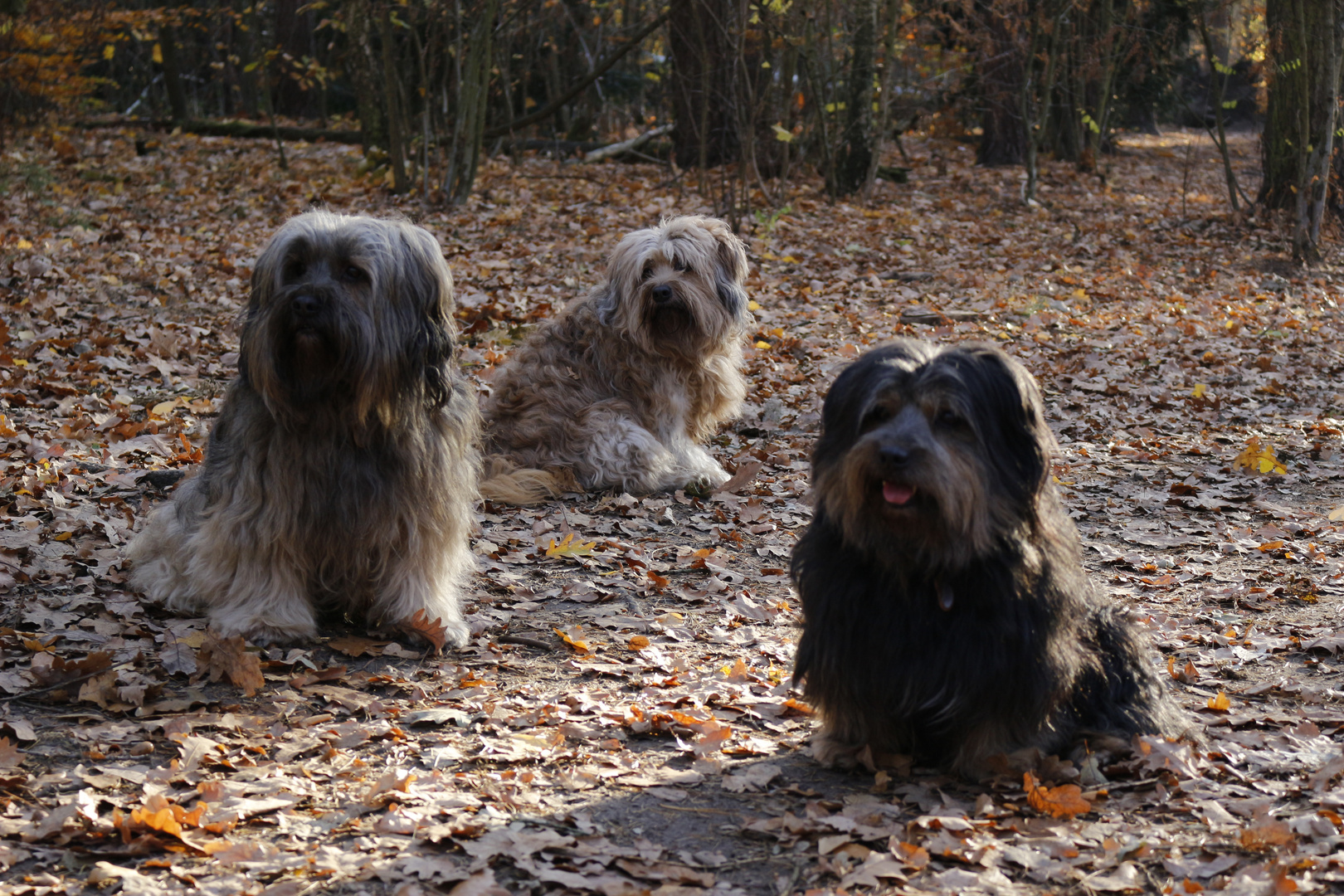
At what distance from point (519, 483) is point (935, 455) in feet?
12.5

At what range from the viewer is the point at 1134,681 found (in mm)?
3738

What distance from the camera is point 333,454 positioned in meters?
4.38

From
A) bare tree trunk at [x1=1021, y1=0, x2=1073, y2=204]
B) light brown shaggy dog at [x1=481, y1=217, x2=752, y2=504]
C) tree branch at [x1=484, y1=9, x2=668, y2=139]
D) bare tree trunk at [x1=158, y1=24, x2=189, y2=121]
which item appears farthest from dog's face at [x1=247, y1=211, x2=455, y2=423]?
bare tree trunk at [x1=158, y1=24, x2=189, y2=121]

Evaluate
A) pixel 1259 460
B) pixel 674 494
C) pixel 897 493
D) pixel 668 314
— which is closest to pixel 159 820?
pixel 897 493

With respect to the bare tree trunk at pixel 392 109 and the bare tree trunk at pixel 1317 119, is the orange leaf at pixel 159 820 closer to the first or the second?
the bare tree trunk at pixel 392 109

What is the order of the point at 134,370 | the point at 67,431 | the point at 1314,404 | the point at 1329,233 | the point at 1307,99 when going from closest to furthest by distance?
the point at 67,431 < the point at 134,370 < the point at 1314,404 < the point at 1307,99 < the point at 1329,233

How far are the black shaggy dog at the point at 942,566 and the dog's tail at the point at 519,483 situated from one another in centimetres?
325

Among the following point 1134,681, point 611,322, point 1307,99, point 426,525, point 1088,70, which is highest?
point 1088,70

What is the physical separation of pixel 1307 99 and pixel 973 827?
1275 cm

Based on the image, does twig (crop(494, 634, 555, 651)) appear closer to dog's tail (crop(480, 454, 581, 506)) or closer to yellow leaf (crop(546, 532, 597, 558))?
yellow leaf (crop(546, 532, 597, 558))

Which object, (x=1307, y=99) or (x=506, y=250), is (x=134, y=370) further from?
(x=1307, y=99)

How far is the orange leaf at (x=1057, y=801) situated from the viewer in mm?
3348

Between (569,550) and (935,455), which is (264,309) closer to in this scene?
(569,550)

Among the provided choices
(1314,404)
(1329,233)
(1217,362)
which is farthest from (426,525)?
(1329,233)
